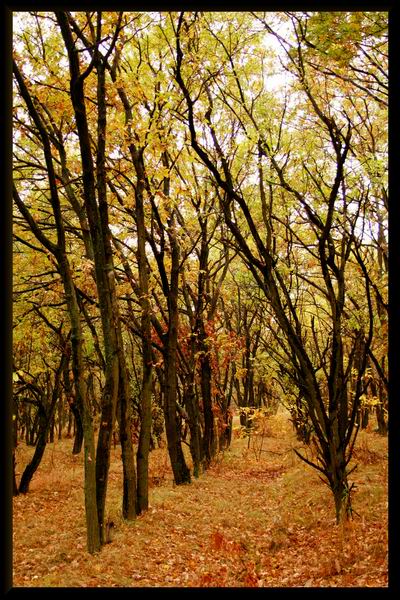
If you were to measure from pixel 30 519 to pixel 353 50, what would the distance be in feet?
41.2

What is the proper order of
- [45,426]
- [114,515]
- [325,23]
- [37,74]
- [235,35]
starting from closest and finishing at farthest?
[325,23] → [235,35] → [37,74] → [114,515] → [45,426]

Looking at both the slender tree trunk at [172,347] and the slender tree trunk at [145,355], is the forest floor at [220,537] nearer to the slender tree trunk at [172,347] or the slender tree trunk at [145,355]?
the slender tree trunk at [145,355]

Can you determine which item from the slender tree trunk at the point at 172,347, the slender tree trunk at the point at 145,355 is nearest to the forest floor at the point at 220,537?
the slender tree trunk at the point at 145,355

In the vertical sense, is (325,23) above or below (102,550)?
above

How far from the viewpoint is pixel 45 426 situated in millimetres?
14484

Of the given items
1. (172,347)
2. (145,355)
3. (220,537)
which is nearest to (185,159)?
(145,355)

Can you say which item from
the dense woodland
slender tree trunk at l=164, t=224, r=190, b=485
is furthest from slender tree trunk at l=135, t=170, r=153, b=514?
slender tree trunk at l=164, t=224, r=190, b=485

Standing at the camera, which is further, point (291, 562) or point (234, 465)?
point (234, 465)

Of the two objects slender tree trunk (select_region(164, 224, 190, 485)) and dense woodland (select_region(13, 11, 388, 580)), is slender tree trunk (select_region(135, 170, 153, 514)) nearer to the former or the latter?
dense woodland (select_region(13, 11, 388, 580))

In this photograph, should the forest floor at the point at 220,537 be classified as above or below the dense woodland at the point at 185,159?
below

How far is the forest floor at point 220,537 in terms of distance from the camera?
669cm
